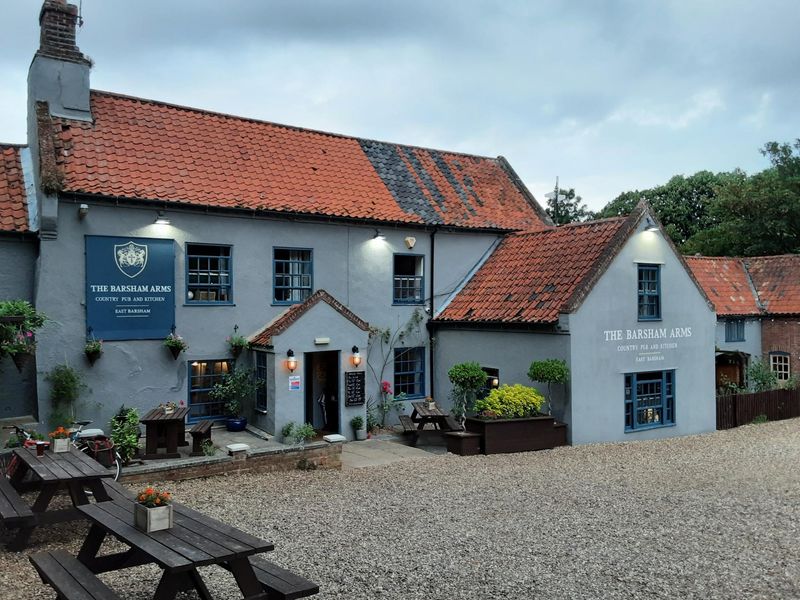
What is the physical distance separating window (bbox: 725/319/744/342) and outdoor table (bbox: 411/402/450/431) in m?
15.2

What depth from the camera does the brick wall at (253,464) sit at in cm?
1188

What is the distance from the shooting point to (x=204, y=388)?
53.2 ft

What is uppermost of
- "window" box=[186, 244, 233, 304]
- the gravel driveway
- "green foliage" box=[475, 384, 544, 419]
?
"window" box=[186, 244, 233, 304]

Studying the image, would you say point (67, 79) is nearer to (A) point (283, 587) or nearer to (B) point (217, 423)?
(B) point (217, 423)

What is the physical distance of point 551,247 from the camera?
19281mm

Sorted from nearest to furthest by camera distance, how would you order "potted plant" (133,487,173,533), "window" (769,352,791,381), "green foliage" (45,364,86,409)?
1. "potted plant" (133,487,173,533)
2. "green foliage" (45,364,86,409)
3. "window" (769,352,791,381)

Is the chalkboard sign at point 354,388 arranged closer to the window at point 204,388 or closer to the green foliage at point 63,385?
the window at point 204,388

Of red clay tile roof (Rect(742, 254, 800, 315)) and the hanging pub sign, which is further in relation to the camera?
red clay tile roof (Rect(742, 254, 800, 315))

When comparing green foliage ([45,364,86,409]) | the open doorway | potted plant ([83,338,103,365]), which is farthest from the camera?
the open doorway

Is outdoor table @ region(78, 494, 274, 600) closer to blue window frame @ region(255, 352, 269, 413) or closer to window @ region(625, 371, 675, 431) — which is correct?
blue window frame @ region(255, 352, 269, 413)

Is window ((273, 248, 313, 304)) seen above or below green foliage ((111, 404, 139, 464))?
above

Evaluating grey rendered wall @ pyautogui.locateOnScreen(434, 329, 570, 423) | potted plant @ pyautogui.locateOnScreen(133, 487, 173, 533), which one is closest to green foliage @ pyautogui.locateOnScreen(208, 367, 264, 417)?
grey rendered wall @ pyautogui.locateOnScreen(434, 329, 570, 423)

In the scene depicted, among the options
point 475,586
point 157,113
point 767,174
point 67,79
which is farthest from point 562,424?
point 767,174

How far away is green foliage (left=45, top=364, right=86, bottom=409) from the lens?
14.1 metres
